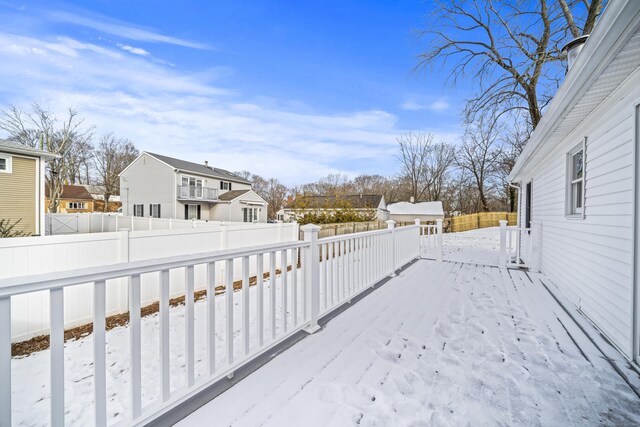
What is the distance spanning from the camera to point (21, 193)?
9.76 meters

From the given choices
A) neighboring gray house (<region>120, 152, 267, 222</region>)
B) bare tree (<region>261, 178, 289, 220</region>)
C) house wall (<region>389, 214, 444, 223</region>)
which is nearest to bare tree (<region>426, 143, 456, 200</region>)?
house wall (<region>389, 214, 444, 223</region>)

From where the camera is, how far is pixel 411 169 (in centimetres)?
2894

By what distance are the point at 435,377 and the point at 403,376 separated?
21 cm

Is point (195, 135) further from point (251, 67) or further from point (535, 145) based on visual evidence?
point (535, 145)


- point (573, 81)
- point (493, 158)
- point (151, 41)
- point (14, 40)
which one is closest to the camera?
point (573, 81)

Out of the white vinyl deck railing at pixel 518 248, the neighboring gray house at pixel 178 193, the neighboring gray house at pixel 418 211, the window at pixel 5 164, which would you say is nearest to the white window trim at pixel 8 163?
the window at pixel 5 164

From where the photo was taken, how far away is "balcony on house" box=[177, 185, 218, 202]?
64.6 ft

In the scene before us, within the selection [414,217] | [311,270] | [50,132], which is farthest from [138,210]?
[311,270]

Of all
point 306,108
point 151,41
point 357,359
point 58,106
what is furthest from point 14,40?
point 357,359

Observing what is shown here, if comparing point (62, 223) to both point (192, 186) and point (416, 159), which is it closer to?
point (192, 186)

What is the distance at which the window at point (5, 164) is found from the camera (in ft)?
30.8

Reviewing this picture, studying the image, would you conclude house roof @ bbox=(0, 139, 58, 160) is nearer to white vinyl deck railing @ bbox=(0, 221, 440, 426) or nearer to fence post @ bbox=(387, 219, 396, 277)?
white vinyl deck railing @ bbox=(0, 221, 440, 426)

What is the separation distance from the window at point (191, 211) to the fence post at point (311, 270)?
1996cm

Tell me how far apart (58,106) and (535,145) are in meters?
23.2
